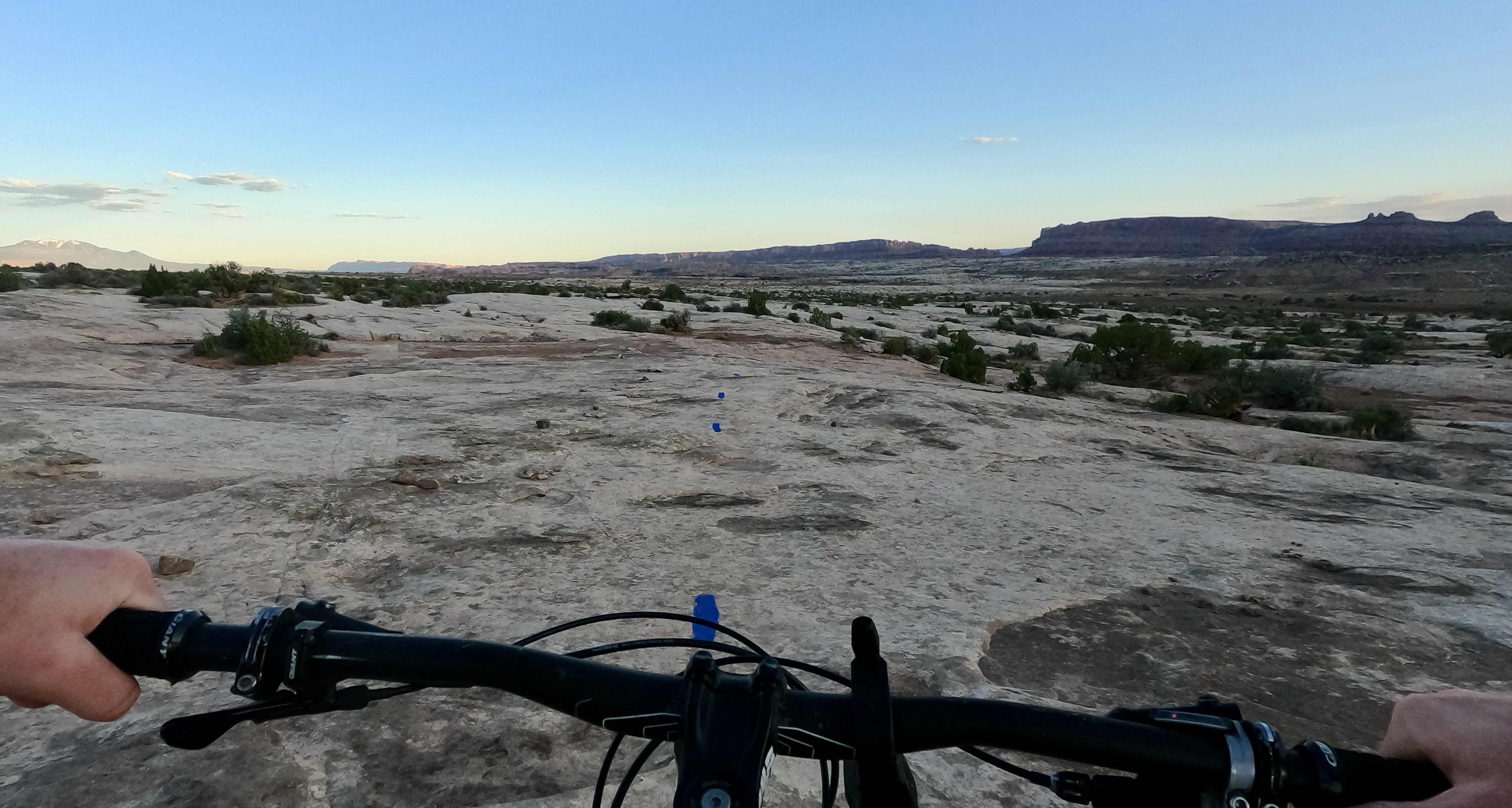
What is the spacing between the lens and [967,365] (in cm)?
1292

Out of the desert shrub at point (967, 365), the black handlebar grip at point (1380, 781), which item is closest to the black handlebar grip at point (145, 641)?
the black handlebar grip at point (1380, 781)

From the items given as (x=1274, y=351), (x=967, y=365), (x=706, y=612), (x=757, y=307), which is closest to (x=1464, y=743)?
(x=706, y=612)

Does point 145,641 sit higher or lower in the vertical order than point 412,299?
lower

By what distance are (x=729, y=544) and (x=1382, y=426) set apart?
9317mm

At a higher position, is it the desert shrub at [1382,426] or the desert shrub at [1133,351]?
the desert shrub at [1133,351]

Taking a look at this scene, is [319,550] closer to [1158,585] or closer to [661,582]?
[661,582]

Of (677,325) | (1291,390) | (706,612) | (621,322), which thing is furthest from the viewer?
(621,322)

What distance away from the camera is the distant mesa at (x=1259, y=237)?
337 ft

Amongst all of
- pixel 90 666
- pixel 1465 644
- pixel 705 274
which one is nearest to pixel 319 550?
pixel 90 666

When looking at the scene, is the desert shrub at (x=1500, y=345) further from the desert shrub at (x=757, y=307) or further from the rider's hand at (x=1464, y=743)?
the rider's hand at (x=1464, y=743)

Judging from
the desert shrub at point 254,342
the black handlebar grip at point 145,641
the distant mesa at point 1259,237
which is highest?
the distant mesa at point 1259,237

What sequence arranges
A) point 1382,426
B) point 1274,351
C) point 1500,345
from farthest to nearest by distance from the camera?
point 1274,351 < point 1500,345 < point 1382,426

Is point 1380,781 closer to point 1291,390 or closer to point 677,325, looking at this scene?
point 1291,390

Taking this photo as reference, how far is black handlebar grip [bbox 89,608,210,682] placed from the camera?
99cm
